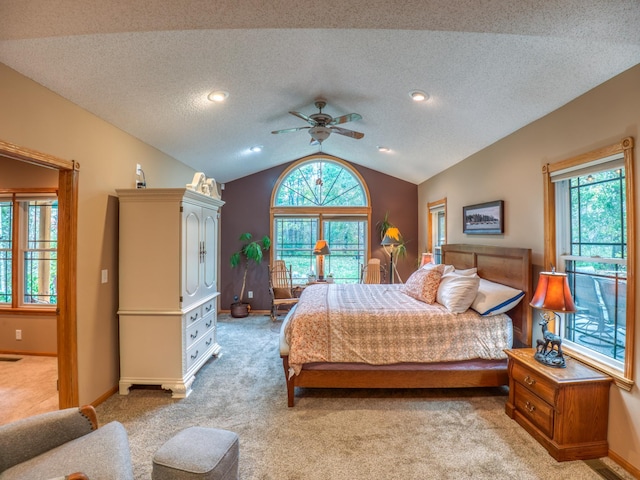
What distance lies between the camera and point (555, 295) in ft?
7.22

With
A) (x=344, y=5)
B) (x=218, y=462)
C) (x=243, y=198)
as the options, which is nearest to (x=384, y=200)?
(x=243, y=198)

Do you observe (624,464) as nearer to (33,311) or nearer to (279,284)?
(279,284)

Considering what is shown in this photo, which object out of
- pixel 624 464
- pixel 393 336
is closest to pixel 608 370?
pixel 624 464

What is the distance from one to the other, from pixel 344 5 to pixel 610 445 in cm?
317

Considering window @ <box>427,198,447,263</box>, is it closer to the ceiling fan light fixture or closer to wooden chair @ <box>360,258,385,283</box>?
wooden chair @ <box>360,258,385,283</box>

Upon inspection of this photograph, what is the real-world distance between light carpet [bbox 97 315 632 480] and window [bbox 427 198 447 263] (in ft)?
9.14

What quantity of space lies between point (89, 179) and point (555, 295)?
152 inches

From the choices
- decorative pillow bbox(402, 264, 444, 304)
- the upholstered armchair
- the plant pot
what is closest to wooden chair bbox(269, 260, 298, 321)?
the plant pot

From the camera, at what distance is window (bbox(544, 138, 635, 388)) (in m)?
2.09

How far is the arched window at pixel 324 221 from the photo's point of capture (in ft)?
20.9

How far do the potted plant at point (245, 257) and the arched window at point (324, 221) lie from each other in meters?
0.28

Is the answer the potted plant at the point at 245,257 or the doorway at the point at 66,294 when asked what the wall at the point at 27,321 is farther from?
the potted plant at the point at 245,257

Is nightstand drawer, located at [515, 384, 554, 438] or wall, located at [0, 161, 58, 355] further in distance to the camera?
wall, located at [0, 161, 58, 355]

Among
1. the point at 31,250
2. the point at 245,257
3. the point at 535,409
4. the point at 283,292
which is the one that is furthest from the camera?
the point at 245,257
